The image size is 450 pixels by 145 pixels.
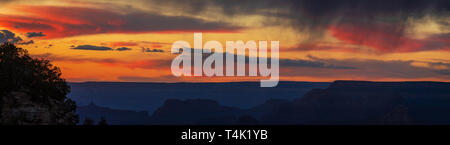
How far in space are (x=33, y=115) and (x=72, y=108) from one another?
1305 cm

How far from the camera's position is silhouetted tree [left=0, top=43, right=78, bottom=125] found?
2354 inches

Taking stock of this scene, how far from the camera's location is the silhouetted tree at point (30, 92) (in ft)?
196

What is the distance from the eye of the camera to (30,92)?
67188 millimetres
